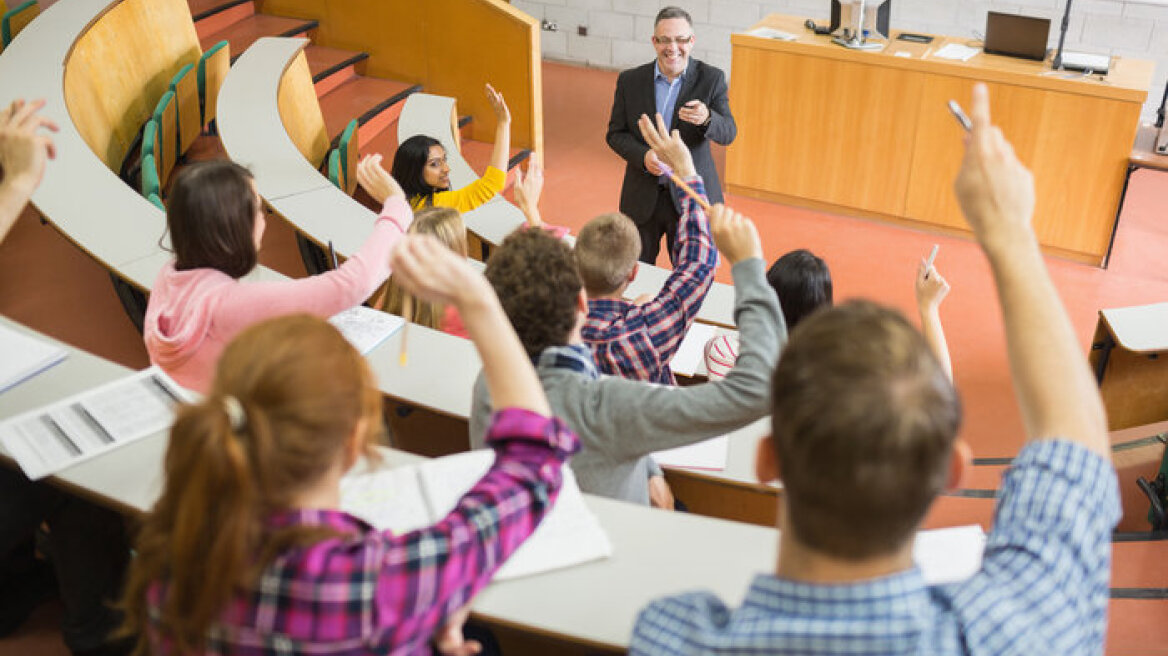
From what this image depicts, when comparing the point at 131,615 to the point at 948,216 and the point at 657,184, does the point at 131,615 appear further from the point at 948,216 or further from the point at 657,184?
the point at 948,216

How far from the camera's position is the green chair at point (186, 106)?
14.4 ft

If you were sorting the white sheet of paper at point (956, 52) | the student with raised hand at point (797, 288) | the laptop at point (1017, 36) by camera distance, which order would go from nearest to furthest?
1. the student with raised hand at point (797, 288)
2. the laptop at point (1017, 36)
3. the white sheet of paper at point (956, 52)

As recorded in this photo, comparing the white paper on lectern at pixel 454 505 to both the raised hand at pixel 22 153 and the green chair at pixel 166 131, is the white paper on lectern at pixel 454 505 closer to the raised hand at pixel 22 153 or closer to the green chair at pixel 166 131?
the raised hand at pixel 22 153

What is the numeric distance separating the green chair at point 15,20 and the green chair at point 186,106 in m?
1.01

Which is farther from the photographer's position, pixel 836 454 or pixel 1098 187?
pixel 1098 187

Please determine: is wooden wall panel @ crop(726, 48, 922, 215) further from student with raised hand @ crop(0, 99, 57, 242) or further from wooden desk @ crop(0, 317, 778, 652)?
student with raised hand @ crop(0, 99, 57, 242)

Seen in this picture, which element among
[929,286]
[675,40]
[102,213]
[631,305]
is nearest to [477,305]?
[631,305]

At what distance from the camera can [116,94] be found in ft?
14.4

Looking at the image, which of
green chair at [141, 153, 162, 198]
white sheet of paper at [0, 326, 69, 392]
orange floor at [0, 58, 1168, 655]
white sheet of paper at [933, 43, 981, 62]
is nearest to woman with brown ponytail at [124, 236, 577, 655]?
white sheet of paper at [0, 326, 69, 392]

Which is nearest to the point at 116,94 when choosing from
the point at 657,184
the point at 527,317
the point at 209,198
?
the point at 657,184

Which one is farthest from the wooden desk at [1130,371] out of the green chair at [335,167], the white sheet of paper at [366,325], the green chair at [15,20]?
the green chair at [15,20]

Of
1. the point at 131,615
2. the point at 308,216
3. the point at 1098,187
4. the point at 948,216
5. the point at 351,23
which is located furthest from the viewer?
the point at 351,23

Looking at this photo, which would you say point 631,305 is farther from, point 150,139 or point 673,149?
point 150,139

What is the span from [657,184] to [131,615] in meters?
3.26
